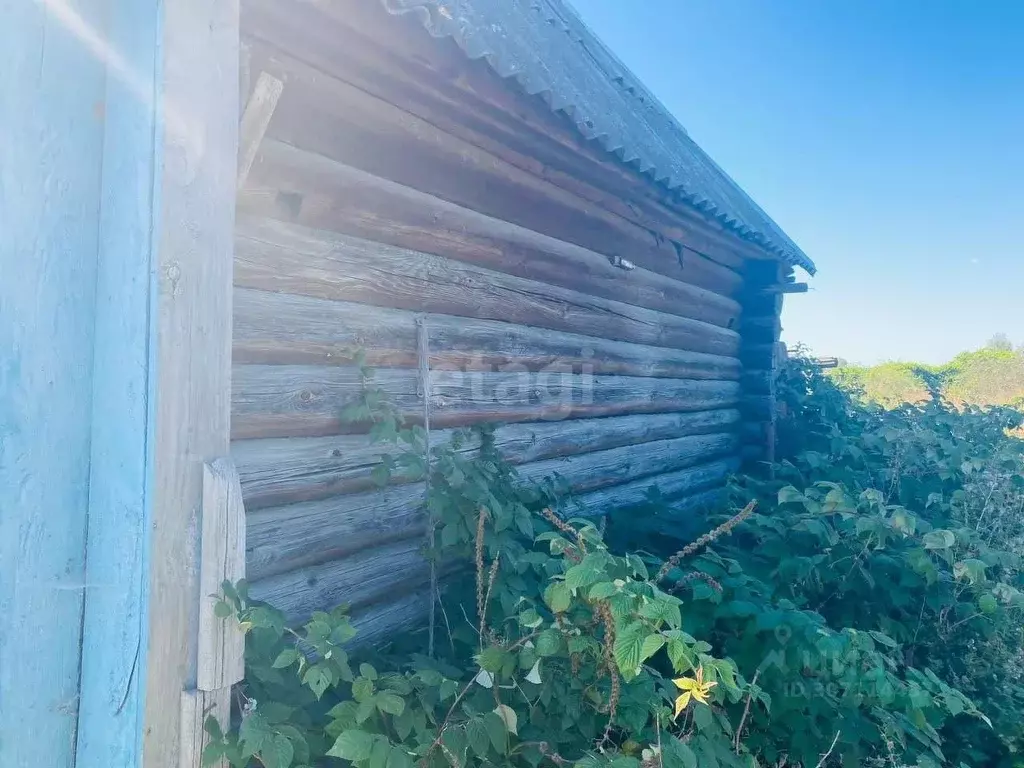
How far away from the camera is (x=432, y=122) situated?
2.61 metres

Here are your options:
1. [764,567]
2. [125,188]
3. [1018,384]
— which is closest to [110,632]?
[125,188]

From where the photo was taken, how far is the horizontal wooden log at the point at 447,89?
Result: 1.99m

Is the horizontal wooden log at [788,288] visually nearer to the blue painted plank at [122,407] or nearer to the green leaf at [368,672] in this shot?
the green leaf at [368,672]

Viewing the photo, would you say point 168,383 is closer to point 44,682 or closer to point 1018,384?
point 44,682

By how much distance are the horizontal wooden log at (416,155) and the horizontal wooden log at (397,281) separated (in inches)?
12.5

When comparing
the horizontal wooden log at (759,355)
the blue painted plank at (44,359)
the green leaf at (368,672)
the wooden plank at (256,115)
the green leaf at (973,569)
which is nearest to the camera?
the blue painted plank at (44,359)

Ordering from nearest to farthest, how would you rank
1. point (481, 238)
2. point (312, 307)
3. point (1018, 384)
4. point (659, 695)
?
point (659, 695) < point (312, 307) < point (481, 238) < point (1018, 384)

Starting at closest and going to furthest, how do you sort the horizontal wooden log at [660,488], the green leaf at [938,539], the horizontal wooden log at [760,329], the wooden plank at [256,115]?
the wooden plank at [256,115] → the green leaf at [938,539] → the horizontal wooden log at [660,488] → the horizontal wooden log at [760,329]

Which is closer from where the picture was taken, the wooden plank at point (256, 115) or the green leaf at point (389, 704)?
the green leaf at point (389, 704)

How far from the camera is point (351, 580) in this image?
7.59 ft

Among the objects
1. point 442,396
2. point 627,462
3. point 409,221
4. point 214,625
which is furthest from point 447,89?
point 627,462

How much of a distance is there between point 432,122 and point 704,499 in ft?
13.9

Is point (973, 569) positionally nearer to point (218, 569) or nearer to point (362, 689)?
point (362, 689)

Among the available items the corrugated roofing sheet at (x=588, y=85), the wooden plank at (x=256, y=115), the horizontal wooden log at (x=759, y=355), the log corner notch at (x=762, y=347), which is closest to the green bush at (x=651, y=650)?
the wooden plank at (x=256, y=115)
